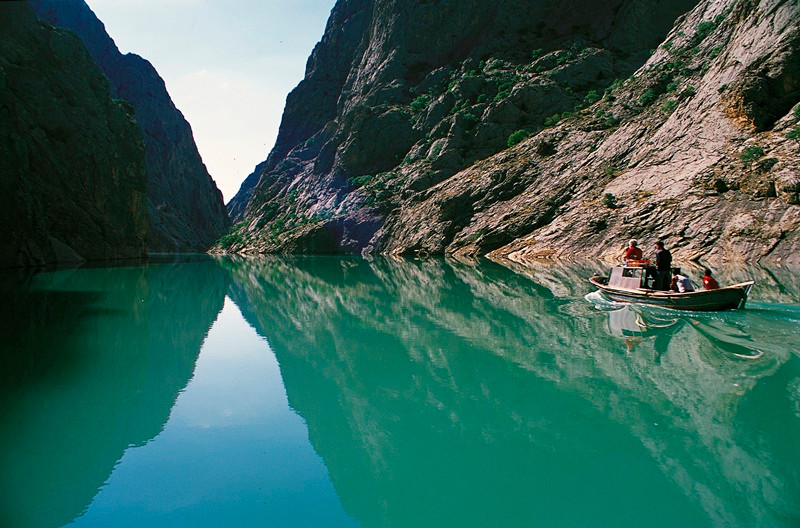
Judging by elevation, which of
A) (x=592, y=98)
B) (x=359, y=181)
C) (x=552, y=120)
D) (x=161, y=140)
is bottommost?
(x=359, y=181)

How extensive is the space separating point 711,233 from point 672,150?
1102 cm

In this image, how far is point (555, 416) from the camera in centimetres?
752

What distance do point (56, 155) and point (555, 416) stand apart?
4665 cm

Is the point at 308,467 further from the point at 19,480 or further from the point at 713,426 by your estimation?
the point at 713,426

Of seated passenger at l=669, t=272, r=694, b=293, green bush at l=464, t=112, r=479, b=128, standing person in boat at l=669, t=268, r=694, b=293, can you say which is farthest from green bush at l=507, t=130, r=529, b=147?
Result: seated passenger at l=669, t=272, r=694, b=293

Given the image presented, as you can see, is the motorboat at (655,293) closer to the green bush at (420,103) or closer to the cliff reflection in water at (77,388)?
the cliff reflection in water at (77,388)

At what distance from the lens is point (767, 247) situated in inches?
1208

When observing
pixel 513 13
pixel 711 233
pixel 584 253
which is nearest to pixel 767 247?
pixel 711 233

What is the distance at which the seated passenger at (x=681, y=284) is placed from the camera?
55.8ft

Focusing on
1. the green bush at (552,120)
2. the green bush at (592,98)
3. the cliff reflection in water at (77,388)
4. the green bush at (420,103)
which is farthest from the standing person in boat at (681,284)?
the green bush at (420,103)

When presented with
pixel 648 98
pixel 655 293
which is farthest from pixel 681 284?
pixel 648 98

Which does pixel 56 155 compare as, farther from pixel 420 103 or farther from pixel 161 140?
pixel 161 140

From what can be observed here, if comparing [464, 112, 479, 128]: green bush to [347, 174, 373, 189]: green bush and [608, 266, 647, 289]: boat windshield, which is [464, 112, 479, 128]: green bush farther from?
[608, 266, 647, 289]: boat windshield

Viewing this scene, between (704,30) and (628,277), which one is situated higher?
(704,30)
